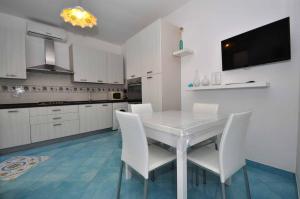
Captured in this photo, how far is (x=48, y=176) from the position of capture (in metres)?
1.64

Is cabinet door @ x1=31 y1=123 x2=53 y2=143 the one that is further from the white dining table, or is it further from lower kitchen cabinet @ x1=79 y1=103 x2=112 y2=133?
the white dining table

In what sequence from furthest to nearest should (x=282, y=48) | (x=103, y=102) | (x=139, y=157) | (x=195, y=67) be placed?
1. (x=103, y=102)
2. (x=195, y=67)
3. (x=282, y=48)
4. (x=139, y=157)

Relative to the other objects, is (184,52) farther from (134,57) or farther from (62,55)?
(62,55)

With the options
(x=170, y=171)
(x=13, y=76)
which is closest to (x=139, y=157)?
(x=170, y=171)

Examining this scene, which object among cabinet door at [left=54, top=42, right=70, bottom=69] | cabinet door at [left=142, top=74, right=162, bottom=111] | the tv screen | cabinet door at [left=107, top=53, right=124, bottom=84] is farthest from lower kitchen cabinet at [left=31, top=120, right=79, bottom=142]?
the tv screen

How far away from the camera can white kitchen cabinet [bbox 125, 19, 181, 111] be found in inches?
95.8

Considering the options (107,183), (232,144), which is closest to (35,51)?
(107,183)

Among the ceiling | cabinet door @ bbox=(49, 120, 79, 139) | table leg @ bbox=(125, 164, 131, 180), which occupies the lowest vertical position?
table leg @ bbox=(125, 164, 131, 180)

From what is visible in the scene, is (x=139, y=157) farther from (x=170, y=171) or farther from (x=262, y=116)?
(x=262, y=116)

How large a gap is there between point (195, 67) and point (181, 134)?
1873 mm

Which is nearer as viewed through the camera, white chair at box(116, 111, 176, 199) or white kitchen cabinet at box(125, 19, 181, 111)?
white chair at box(116, 111, 176, 199)

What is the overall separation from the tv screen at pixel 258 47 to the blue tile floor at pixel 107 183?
53.8 inches

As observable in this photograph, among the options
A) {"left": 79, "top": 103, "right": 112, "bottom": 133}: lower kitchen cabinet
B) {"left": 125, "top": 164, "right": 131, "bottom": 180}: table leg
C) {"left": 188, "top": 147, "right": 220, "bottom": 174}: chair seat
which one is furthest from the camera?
{"left": 79, "top": 103, "right": 112, "bottom": 133}: lower kitchen cabinet

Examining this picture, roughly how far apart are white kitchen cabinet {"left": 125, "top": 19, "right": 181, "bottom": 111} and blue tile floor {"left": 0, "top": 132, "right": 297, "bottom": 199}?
1221 mm
